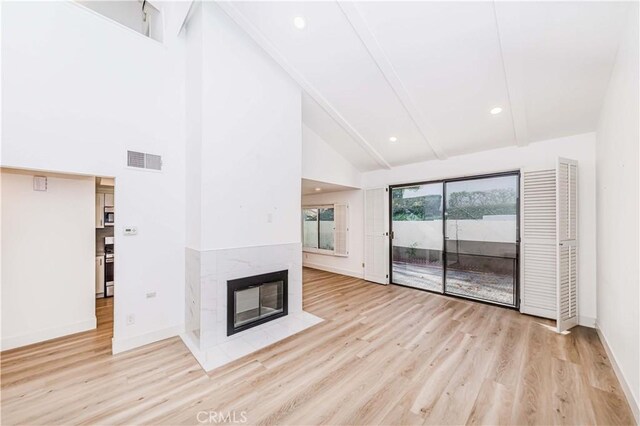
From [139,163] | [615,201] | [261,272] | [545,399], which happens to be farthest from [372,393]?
[139,163]

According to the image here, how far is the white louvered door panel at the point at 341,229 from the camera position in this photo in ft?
20.9

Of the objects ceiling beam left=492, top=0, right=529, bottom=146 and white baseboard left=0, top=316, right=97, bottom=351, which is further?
white baseboard left=0, top=316, right=97, bottom=351

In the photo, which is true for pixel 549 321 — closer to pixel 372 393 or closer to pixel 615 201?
pixel 615 201

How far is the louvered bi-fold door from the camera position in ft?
10.7

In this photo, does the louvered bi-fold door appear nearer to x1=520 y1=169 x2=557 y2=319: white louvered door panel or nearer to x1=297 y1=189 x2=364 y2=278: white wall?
x1=520 y1=169 x2=557 y2=319: white louvered door panel

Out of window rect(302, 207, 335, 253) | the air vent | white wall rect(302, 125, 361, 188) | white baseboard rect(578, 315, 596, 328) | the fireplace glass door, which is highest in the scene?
white wall rect(302, 125, 361, 188)

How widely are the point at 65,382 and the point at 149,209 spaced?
1.76 meters

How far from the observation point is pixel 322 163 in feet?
16.8

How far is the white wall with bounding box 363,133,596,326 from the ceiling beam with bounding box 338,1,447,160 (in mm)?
814

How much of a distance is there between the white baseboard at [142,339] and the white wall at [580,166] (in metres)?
5.13

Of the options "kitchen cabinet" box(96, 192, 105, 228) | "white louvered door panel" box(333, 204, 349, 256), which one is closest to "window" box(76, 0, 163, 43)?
"kitchen cabinet" box(96, 192, 105, 228)

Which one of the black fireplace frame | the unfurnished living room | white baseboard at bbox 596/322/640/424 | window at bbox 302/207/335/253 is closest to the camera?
white baseboard at bbox 596/322/640/424

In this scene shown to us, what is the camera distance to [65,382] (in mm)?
2225

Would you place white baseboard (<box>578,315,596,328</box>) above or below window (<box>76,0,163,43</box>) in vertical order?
below
